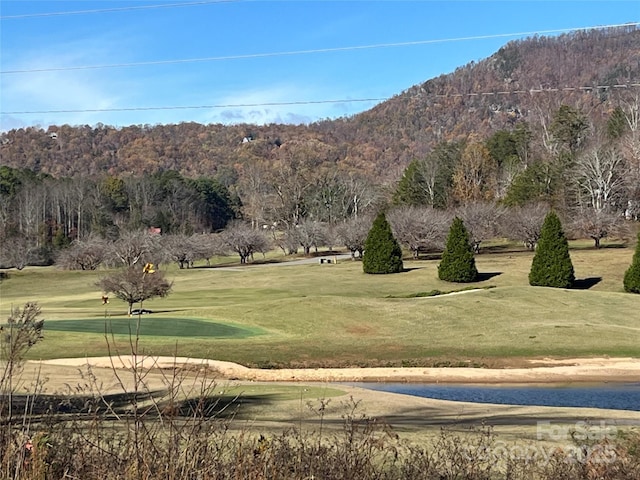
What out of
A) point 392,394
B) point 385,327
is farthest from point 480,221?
point 392,394

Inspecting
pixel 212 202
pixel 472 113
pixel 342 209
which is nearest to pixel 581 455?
pixel 342 209

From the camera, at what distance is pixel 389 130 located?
197375 millimetres

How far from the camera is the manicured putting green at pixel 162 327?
30.4m

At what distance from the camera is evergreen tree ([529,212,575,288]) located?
44531 millimetres

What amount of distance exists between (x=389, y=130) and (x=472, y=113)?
22.6m

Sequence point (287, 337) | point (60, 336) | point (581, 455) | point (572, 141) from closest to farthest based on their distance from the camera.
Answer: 1. point (581, 455)
2. point (60, 336)
3. point (287, 337)
4. point (572, 141)

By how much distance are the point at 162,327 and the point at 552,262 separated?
80.7 feet

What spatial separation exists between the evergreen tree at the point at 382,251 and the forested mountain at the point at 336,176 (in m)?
11.1

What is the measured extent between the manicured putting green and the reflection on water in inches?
376

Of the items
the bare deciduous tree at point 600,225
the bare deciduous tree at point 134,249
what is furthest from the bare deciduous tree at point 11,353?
the bare deciduous tree at point 600,225

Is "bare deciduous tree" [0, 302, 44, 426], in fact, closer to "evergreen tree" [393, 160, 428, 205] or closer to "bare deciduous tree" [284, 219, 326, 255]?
"bare deciduous tree" [284, 219, 326, 255]

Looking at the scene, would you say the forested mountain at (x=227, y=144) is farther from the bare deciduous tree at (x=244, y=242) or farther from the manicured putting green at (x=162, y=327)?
the manicured putting green at (x=162, y=327)

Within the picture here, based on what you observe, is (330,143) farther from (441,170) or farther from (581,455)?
(581,455)

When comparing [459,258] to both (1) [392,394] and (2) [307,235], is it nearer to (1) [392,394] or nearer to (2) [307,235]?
(1) [392,394]
